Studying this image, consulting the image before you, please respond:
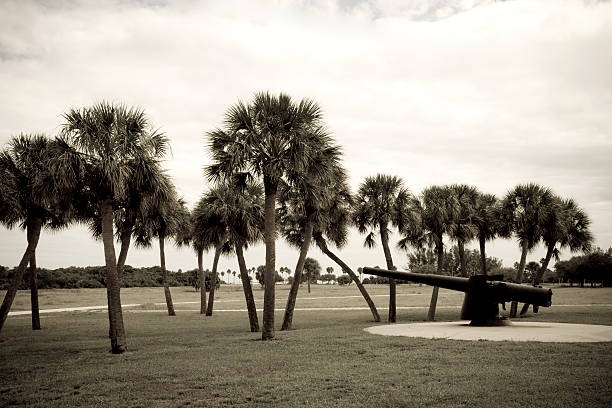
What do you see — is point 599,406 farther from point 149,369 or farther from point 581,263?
point 581,263

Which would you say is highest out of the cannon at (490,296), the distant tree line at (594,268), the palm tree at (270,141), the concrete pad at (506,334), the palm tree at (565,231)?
the palm tree at (270,141)

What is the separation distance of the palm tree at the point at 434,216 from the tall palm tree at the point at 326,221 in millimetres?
3812

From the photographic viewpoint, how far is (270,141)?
17094mm

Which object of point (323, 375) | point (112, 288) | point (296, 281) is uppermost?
point (112, 288)

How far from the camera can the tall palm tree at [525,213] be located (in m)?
28.7

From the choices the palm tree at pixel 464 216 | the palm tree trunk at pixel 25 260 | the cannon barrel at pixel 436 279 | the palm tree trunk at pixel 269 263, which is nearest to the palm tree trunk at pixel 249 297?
the palm tree trunk at pixel 269 263

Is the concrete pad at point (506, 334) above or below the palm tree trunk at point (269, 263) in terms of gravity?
below

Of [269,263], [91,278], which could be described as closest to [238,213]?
[269,263]

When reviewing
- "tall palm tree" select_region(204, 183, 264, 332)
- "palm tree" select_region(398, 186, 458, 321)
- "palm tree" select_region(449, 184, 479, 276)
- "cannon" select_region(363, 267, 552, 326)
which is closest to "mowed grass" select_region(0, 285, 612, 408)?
"cannon" select_region(363, 267, 552, 326)

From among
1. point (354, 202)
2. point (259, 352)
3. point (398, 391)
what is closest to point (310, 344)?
point (259, 352)

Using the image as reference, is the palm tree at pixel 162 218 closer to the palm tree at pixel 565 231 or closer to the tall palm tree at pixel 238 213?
the tall palm tree at pixel 238 213

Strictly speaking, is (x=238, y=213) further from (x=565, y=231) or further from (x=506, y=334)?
(x=565, y=231)

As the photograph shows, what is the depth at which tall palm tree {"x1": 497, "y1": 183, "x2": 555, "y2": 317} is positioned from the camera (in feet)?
94.2

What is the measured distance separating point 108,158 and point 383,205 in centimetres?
1714
